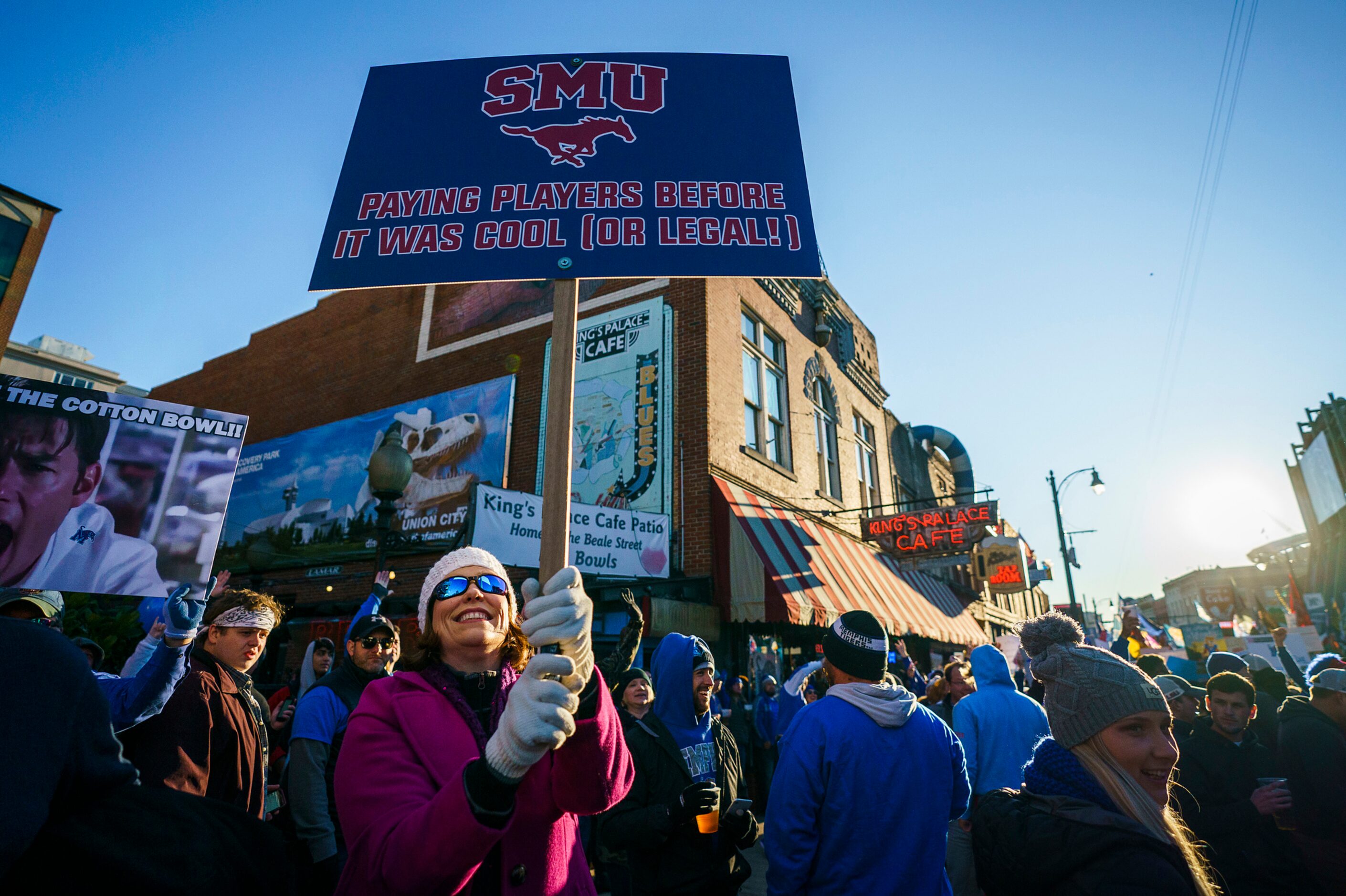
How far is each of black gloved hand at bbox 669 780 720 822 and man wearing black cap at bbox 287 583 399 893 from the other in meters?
1.75

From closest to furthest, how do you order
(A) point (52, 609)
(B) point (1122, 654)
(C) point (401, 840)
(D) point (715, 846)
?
1. (C) point (401, 840)
2. (D) point (715, 846)
3. (A) point (52, 609)
4. (B) point (1122, 654)

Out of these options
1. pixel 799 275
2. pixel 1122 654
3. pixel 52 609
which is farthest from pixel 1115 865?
pixel 1122 654

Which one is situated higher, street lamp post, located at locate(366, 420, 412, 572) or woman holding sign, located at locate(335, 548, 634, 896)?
street lamp post, located at locate(366, 420, 412, 572)

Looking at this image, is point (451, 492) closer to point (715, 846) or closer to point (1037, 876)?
point (715, 846)

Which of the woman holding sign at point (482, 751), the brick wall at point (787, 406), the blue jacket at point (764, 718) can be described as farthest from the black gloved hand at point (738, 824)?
the brick wall at point (787, 406)

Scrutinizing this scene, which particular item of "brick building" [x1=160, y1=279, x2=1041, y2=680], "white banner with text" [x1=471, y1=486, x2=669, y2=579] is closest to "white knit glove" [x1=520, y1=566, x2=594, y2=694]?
"white banner with text" [x1=471, y1=486, x2=669, y2=579]

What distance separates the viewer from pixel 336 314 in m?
20.6

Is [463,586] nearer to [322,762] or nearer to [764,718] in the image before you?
[322,762]

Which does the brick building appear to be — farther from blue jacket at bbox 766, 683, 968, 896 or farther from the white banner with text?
blue jacket at bbox 766, 683, 968, 896

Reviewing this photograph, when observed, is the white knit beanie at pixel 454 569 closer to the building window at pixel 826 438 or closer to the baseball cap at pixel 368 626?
the baseball cap at pixel 368 626

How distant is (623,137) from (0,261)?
2049 cm

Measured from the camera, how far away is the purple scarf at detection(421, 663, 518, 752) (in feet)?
6.28

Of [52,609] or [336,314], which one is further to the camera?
[336,314]

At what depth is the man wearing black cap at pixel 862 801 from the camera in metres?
2.80
